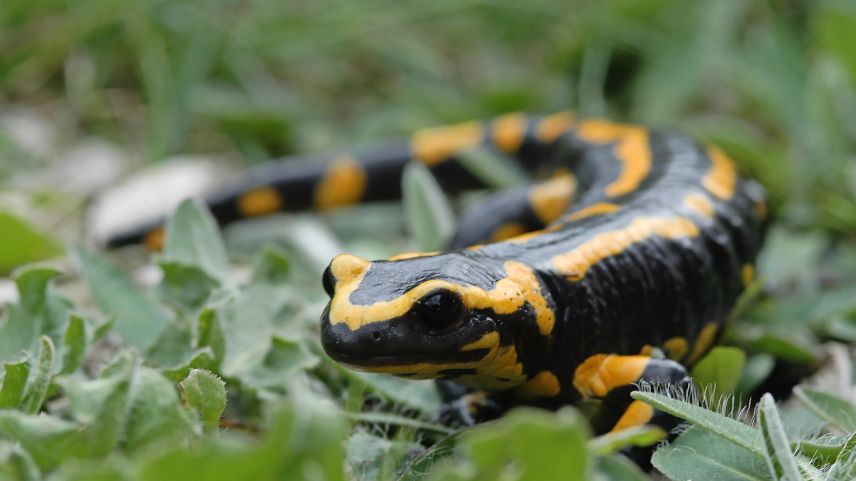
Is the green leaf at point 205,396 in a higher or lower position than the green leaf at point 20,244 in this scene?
Answer: higher

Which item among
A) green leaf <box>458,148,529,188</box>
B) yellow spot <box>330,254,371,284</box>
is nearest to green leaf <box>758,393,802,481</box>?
yellow spot <box>330,254,371,284</box>

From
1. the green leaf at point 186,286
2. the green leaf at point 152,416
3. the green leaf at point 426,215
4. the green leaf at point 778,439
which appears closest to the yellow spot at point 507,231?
the green leaf at point 426,215

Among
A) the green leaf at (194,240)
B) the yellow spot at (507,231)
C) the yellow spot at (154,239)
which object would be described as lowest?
the yellow spot at (154,239)

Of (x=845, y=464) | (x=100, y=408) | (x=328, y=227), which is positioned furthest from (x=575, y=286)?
(x=328, y=227)

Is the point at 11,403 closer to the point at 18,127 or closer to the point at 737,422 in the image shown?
the point at 737,422

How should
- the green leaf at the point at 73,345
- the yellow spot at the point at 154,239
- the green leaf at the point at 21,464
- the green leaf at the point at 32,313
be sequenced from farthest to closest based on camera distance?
the yellow spot at the point at 154,239
the green leaf at the point at 32,313
the green leaf at the point at 73,345
the green leaf at the point at 21,464

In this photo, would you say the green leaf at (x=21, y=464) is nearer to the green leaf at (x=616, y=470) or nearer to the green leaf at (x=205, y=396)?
the green leaf at (x=205, y=396)

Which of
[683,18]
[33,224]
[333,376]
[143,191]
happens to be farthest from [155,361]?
[683,18]
